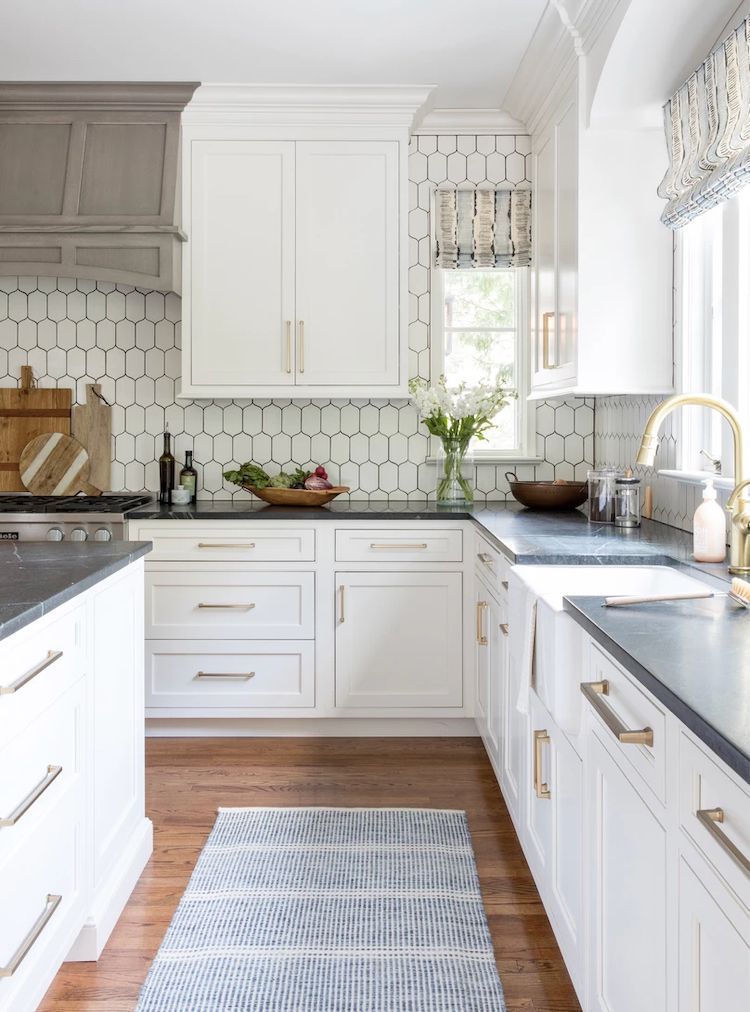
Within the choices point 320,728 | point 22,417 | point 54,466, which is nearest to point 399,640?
point 320,728

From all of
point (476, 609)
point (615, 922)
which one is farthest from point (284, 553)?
point (615, 922)

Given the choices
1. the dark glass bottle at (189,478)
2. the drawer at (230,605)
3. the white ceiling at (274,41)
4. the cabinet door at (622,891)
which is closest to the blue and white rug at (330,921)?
the cabinet door at (622,891)

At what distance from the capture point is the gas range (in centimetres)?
351

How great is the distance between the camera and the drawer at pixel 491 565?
277cm

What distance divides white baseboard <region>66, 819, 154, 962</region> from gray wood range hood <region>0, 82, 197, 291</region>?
2184 millimetres

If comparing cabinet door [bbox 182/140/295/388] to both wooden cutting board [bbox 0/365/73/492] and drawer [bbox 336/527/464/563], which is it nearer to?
wooden cutting board [bbox 0/365/73/492]

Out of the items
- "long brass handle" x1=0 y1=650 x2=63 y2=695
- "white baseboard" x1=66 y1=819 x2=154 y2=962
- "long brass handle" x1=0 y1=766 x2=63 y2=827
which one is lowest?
"white baseboard" x1=66 y1=819 x2=154 y2=962

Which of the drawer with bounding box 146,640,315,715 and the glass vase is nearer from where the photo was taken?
the drawer with bounding box 146,640,315,715

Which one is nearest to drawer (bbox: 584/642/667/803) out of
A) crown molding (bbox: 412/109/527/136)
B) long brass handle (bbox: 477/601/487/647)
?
long brass handle (bbox: 477/601/487/647)

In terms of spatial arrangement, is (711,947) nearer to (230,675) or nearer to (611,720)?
(611,720)

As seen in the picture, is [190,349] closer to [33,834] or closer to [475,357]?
[475,357]

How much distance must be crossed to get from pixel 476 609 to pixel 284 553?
2.56ft

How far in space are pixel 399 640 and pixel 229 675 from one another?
69 cm

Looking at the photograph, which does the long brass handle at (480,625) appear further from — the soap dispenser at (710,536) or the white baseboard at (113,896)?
the white baseboard at (113,896)
